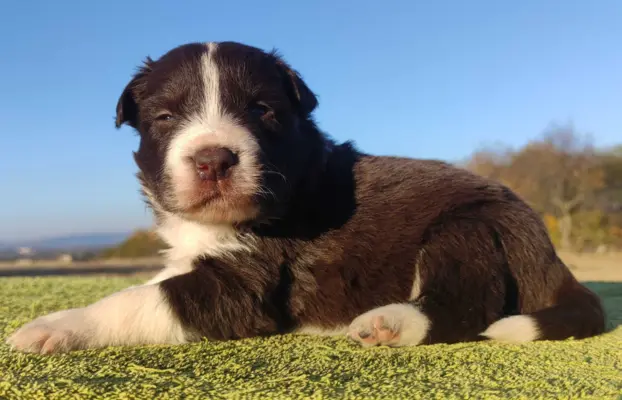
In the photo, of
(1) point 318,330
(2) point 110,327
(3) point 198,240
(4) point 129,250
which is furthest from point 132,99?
(4) point 129,250

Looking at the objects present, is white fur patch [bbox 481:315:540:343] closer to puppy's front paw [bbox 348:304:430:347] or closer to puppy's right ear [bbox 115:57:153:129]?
puppy's front paw [bbox 348:304:430:347]

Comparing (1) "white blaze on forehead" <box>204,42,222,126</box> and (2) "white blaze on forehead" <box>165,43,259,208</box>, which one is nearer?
(2) "white blaze on forehead" <box>165,43,259,208</box>

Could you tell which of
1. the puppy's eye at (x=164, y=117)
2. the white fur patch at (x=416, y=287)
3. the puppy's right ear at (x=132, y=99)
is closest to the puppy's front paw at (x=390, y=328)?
the white fur patch at (x=416, y=287)

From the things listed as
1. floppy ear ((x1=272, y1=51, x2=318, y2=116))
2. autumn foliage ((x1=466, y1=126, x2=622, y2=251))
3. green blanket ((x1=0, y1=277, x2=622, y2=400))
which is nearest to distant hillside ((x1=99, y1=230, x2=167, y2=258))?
autumn foliage ((x1=466, y1=126, x2=622, y2=251))

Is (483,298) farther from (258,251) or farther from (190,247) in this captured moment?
(190,247)

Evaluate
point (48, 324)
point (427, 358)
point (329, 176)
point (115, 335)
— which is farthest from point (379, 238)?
point (48, 324)

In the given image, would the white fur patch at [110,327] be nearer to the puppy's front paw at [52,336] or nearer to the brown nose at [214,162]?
the puppy's front paw at [52,336]
